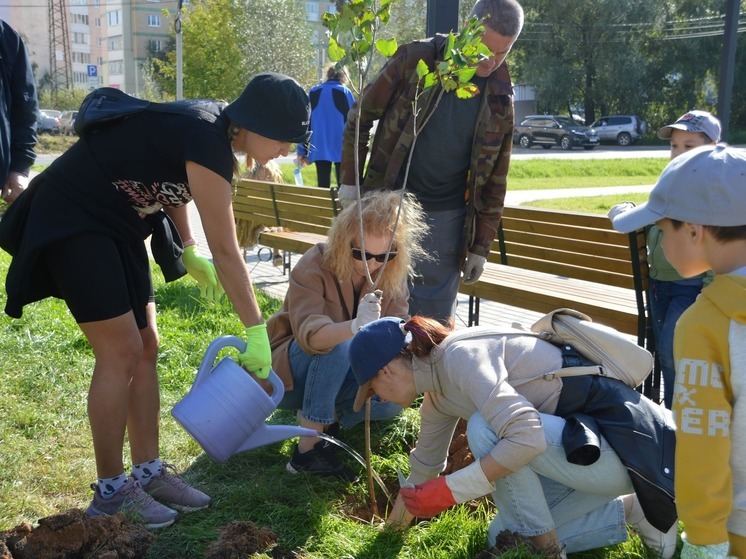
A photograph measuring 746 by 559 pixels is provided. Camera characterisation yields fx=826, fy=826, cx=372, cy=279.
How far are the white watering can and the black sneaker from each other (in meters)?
0.59

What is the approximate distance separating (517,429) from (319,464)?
3.74 ft

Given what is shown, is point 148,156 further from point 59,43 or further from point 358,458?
point 59,43

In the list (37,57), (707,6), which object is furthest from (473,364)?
(37,57)

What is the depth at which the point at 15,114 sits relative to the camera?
3666mm

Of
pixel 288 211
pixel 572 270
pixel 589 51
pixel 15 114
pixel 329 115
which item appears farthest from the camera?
pixel 589 51

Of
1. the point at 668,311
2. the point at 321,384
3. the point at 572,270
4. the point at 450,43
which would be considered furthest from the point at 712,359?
the point at 572,270

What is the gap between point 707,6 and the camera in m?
40.5

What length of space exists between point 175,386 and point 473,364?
7.33 ft

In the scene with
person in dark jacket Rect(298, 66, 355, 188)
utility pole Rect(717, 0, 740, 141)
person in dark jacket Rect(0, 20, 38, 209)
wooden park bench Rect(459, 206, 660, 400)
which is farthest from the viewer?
person in dark jacket Rect(298, 66, 355, 188)

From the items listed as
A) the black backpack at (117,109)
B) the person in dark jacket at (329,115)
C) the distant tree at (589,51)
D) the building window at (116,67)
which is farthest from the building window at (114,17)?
the black backpack at (117,109)

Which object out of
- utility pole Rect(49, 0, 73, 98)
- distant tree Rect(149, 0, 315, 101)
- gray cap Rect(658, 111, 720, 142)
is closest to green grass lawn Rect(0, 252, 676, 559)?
gray cap Rect(658, 111, 720, 142)

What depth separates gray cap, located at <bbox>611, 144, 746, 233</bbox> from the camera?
185cm

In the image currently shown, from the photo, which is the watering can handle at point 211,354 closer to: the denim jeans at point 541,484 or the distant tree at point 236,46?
the denim jeans at point 541,484

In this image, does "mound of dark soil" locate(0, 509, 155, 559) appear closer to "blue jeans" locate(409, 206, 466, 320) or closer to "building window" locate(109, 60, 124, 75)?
"blue jeans" locate(409, 206, 466, 320)
